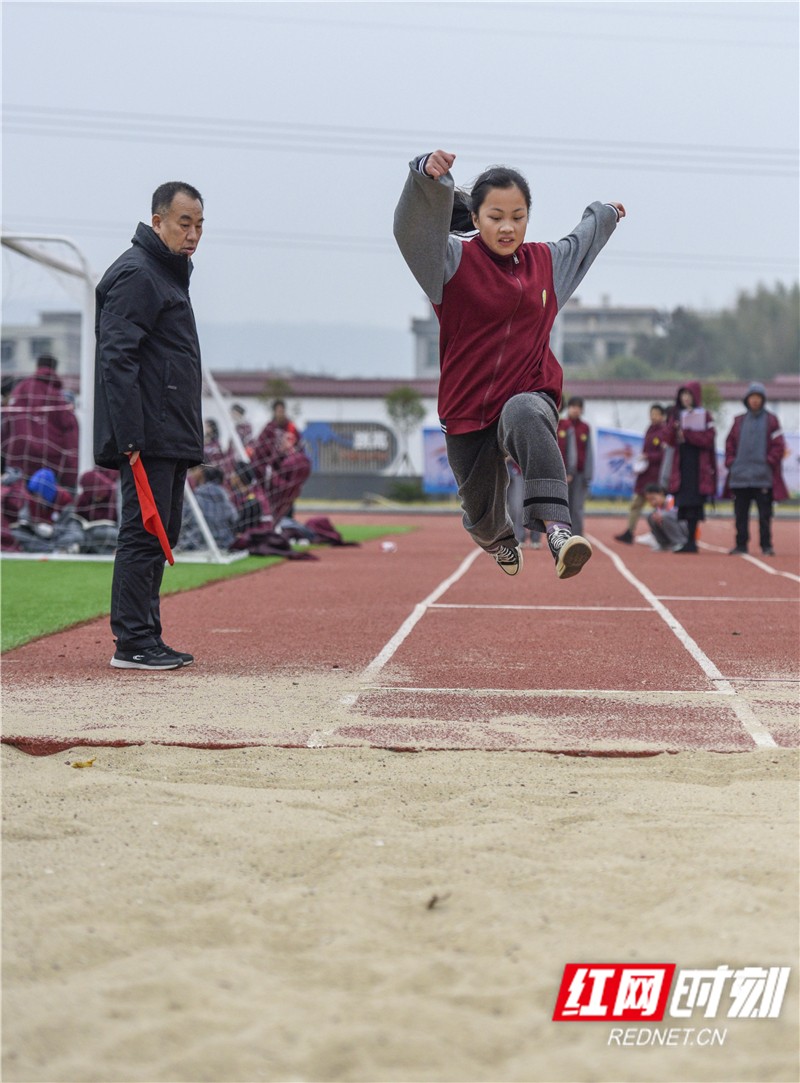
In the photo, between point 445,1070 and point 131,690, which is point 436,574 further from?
point 445,1070

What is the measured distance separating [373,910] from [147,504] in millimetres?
3596

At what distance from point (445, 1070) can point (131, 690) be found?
12.0 feet

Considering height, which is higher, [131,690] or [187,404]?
[187,404]

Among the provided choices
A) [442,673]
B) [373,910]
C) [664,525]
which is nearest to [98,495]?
[664,525]

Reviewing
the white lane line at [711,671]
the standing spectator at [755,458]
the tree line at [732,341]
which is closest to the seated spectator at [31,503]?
the white lane line at [711,671]

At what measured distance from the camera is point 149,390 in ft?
20.2

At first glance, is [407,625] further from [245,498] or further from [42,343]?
[42,343]

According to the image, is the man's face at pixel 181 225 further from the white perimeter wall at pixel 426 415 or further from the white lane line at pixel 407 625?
the white perimeter wall at pixel 426 415

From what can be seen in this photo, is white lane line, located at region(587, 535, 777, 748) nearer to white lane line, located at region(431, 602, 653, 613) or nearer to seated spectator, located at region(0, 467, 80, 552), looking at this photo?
white lane line, located at region(431, 602, 653, 613)

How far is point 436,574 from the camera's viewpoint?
12070 mm

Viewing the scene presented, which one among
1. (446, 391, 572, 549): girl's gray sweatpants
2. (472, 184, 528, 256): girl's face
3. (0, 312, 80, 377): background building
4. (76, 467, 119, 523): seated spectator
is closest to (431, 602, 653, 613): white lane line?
(446, 391, 572, 549): girl's gray sweatpants

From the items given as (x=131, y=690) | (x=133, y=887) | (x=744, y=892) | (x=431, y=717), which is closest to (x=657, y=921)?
(x=744, y=892)

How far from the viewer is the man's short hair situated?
6.08 meters

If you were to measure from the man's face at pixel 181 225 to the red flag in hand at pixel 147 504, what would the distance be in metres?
1.09
